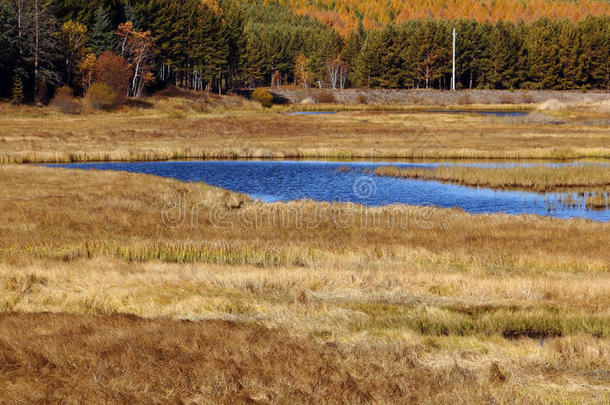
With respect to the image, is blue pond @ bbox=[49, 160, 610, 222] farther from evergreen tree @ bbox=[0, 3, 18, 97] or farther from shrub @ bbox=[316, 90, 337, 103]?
shrub @ bbox=[316, 90, 337, 103]

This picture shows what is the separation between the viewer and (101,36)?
331 feet

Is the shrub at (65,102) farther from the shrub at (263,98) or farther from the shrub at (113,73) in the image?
the shrub at (263,98)

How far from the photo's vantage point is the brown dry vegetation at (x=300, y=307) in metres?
9.16

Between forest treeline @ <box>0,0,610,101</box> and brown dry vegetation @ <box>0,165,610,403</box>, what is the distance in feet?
225

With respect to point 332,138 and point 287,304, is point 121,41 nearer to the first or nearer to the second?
point 332,138

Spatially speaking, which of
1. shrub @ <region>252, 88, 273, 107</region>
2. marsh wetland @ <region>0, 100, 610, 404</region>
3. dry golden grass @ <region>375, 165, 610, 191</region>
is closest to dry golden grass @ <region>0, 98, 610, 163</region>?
dry golden grass @ <region>375, 165, 610, 191</region>

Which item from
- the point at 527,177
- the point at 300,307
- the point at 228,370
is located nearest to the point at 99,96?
the point at 527,177

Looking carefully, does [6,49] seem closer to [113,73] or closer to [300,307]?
[113,73]

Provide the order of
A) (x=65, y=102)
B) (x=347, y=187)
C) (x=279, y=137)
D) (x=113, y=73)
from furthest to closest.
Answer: (x=113, y=73) < (x=65, y=102) < (x=279, y=137) < (x=347, y=187)

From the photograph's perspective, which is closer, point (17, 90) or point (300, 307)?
point (300, 307)

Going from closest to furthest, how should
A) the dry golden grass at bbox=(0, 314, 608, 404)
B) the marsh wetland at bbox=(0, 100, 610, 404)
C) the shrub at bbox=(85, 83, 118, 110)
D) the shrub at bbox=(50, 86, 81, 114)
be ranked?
1. the dry golden grass at bbox=(0, 314, 608, 404)
2. the marsh wetland at bbox=(0, 100, 610, 404)
3. the shrub at bbox=(50, 86, 81, 114)
4. the shrub at bbox=(85, 83, 118, 110)

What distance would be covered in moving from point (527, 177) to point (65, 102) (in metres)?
63.7

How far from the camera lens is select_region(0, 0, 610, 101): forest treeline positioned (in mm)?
86812

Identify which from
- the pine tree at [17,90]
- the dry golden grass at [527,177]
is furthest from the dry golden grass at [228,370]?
the pine tree at [17,90]
